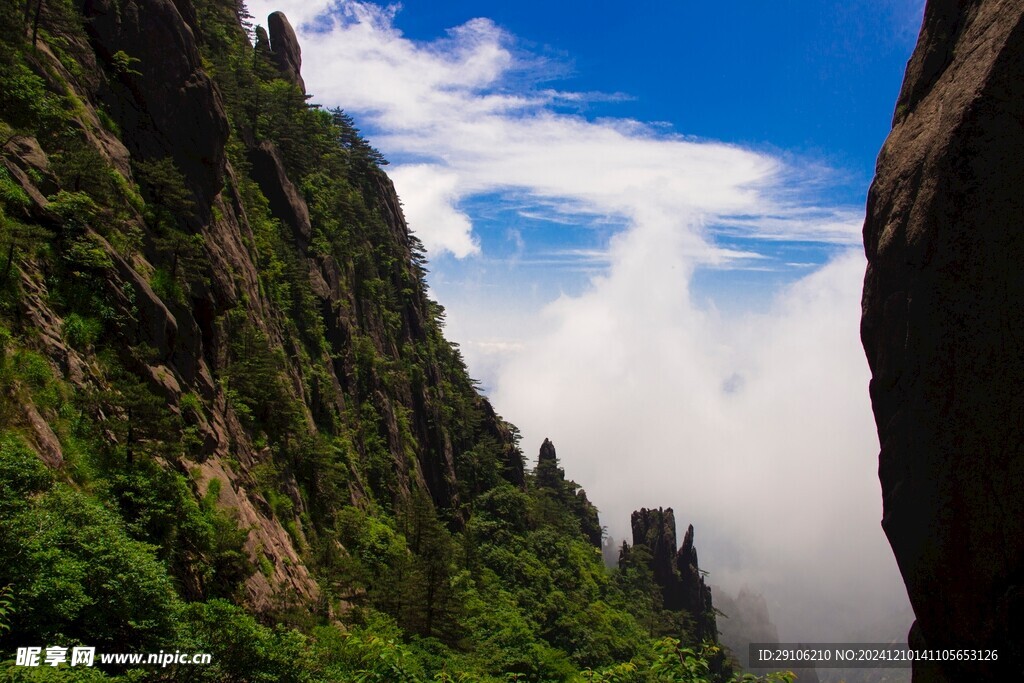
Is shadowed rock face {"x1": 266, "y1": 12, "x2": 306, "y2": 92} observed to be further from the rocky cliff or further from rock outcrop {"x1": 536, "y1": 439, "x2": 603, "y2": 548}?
rock outcrop {"x1": 536, "y1": 439, "x2": 603, "y2": 548}

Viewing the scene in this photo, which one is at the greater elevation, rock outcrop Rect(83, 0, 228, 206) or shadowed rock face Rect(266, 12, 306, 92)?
shadowed rock face Rect(266, 12, 306, 92)

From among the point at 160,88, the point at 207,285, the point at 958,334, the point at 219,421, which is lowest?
the point at 958,334

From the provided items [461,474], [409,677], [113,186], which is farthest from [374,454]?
[409,677]

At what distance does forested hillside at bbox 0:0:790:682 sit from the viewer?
42.0 ft

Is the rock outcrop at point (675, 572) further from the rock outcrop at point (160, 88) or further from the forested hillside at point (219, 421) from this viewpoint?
the rock outcrop at point (160, 88)

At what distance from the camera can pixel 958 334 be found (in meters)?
9.70

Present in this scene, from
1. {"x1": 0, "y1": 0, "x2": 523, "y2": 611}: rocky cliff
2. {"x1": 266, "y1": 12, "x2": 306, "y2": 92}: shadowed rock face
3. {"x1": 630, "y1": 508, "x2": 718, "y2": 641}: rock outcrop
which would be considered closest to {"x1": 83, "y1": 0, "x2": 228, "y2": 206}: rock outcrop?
{"x1": 0, "y1": 0, "x2": 523, "y2": 611}: rocky cliff

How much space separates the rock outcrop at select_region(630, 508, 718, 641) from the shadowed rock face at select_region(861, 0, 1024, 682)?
7869 cm

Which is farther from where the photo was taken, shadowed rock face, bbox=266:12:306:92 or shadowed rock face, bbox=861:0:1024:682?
shadowed rock face, bbox=266:12:306:92

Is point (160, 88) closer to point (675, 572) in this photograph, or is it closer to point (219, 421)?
point (219, 421)

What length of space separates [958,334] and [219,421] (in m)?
28.0

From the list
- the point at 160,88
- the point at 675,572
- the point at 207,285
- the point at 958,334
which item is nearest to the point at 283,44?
the point at 160,88

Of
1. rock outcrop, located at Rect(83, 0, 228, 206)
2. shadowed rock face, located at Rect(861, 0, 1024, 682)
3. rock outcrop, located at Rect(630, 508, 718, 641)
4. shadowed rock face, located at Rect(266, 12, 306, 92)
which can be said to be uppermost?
shadowed rock face, located at Rect(266, 12, 306, 92)

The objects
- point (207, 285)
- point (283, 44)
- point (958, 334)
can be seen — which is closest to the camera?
point (958, 334)
